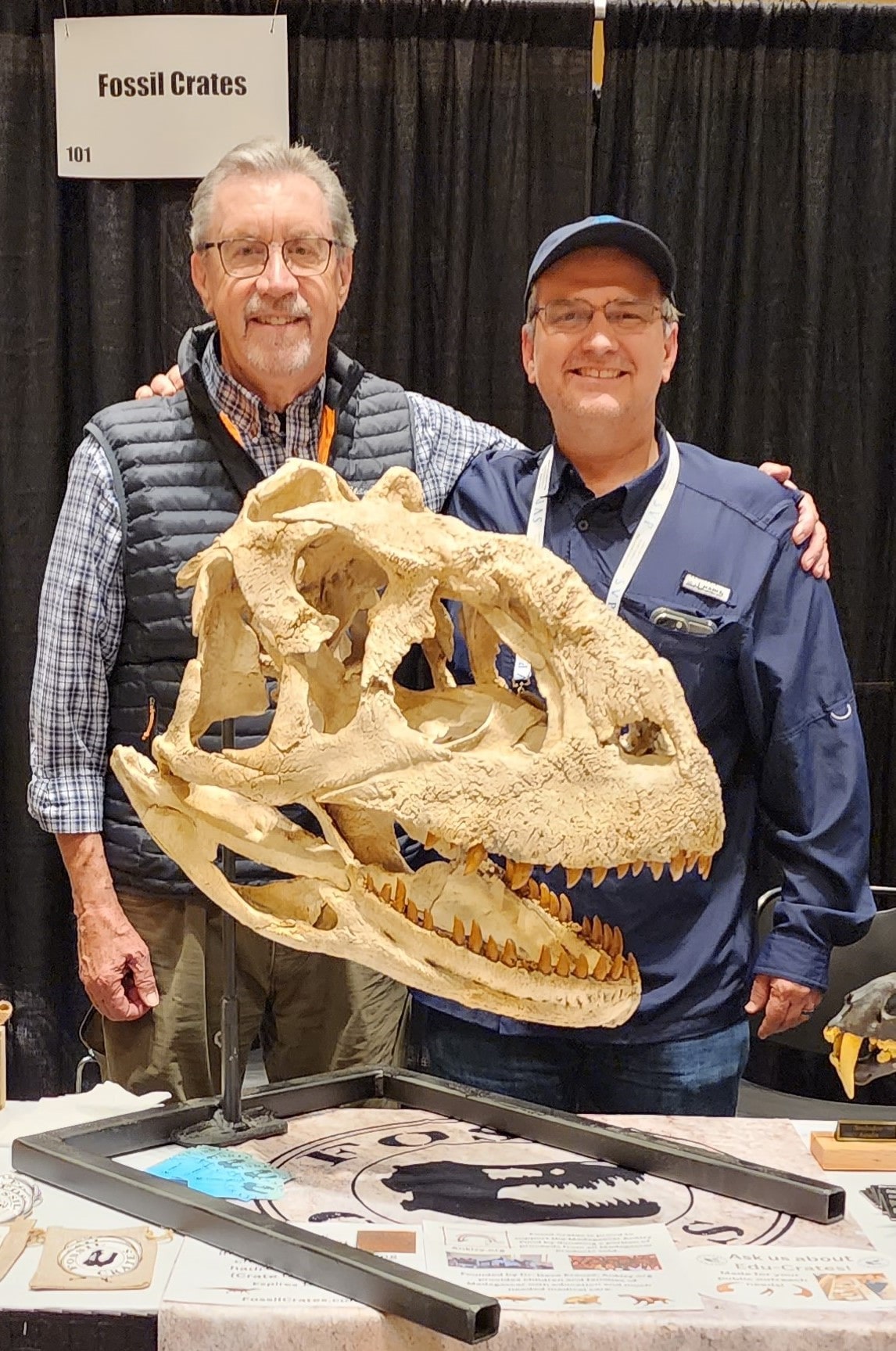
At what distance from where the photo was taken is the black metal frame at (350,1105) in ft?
5.31

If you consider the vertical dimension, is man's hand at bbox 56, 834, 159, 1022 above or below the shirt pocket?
below

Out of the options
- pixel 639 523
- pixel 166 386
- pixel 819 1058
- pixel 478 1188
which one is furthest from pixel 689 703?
pixel 819 1058

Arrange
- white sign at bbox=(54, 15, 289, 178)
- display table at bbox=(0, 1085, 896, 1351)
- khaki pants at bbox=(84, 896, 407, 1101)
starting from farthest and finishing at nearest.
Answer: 1. white sign at bbox=(54, 15, 289, 178)
2. khaki pants at bbox=(84, 896, 407, 1101)
3. display table at bbox=(0, 1085, 896, 1351)

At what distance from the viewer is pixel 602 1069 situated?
2.42 metres

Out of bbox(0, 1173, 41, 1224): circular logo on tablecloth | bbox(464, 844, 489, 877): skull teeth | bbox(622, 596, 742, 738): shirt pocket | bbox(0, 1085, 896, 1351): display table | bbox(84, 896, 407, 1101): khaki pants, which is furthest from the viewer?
bbox(84, 896, 407, 1101): khaki pants

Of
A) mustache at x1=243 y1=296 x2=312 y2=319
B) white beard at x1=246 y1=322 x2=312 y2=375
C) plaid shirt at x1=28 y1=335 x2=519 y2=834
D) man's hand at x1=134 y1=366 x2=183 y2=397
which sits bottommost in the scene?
plaid shirt at x1=28 y1=335 x2=519 y2=834

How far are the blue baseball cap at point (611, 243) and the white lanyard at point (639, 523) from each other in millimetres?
305

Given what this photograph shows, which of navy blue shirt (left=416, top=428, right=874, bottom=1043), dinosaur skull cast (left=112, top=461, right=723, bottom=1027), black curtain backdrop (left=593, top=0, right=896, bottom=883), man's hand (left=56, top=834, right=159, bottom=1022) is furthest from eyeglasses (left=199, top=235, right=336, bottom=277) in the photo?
black curtain backdrop (left=593, top=0, right=896, bottom=883)

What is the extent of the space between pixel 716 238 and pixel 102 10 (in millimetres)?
1632

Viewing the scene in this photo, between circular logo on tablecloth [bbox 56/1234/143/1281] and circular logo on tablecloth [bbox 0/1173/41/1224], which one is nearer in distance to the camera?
circular logo on tablecloth [bbox 56/1234/143/1281]

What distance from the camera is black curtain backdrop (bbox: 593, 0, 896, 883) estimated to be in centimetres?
359

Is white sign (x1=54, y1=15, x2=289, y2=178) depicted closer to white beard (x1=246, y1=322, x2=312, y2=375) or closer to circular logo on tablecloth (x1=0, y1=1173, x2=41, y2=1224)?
white beard (x1=246, y1=322, x2=312, y2=375)

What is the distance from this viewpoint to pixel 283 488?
191 cm

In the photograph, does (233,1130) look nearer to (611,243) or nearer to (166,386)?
(166,386)
